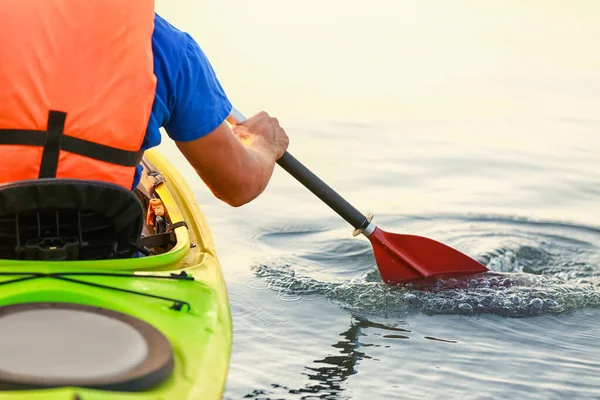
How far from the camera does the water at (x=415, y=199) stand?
12.4ft

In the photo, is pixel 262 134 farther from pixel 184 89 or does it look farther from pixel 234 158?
pixel 184 89

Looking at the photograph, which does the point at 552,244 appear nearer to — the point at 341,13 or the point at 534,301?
the point at 534,301

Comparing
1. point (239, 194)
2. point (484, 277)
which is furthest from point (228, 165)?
point (484, 277)

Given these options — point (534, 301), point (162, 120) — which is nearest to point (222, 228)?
point (534, 301)

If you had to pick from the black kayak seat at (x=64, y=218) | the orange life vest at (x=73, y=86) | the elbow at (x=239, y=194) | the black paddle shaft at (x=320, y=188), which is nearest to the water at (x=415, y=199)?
the black paddle shaft at (x=320, y=188)

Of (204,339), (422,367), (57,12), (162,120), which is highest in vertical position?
(57,12)

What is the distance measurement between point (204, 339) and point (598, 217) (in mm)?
3715

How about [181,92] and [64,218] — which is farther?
[181,92]

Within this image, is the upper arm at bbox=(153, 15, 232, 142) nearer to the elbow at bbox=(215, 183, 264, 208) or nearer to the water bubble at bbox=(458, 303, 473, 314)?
the elbow at bbox=(215, 183, 264, 208)

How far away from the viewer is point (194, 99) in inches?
110

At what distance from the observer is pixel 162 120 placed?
278 centimetres

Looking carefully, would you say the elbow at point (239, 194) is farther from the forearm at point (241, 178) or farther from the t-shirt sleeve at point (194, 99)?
the t-shirt sleeve at point (194, 99)

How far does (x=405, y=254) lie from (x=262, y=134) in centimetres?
141

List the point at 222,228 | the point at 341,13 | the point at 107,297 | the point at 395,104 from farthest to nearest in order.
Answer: the point at 341,13 → the point at 395,104 → the point at 222,228 → the point at 107,297
